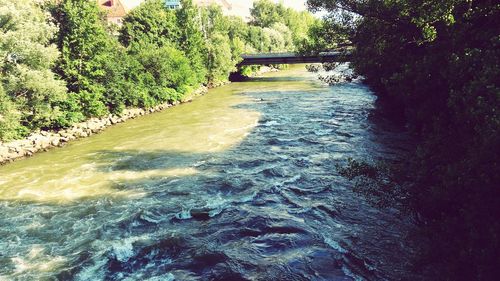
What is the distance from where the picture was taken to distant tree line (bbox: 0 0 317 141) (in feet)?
72.0

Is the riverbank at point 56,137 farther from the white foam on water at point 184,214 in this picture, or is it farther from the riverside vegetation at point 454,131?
the riverside vegetation at point 454,131

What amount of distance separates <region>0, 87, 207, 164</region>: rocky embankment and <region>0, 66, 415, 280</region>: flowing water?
49.0 inches

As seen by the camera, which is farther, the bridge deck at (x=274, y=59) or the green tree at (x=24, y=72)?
the bridge deck at (x=274, y=59)

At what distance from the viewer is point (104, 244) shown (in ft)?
37.0

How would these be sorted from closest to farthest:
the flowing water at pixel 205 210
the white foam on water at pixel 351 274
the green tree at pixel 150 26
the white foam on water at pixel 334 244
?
the white foam on water at pixel 351 274, the flowing water at pixel 205 210, the white foam on water at pixel 334 244, the green tree at pixel 150 26

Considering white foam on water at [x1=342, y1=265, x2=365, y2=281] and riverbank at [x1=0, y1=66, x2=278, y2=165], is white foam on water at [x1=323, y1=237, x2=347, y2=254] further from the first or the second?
riverbank at [x1=0, y1=66, x2=278, y2=165]

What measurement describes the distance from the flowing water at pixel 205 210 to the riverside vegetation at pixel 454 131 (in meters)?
2.31

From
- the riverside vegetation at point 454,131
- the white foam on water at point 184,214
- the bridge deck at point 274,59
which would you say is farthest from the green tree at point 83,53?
the bridge deck at point 274,59

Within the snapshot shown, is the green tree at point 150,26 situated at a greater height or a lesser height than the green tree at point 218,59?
greater

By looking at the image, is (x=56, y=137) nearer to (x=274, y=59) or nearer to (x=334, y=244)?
(x=334, y=244)

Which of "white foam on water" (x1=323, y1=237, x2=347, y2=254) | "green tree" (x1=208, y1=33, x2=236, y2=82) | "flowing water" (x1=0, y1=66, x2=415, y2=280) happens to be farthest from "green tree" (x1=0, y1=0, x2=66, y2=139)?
"green tree" (x1=208, y1=33, x2=236, y2=82)

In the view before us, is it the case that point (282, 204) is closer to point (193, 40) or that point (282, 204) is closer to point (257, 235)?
point (257, 235)

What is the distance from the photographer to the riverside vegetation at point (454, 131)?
5.66 m

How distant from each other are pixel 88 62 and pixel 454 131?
91.8 ft
